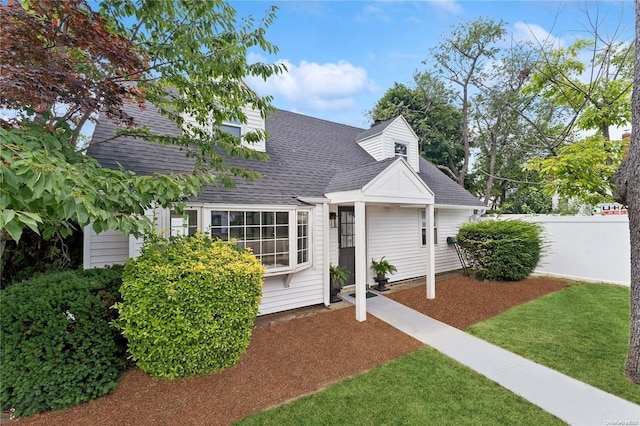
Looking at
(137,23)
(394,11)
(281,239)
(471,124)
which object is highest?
(471,124)

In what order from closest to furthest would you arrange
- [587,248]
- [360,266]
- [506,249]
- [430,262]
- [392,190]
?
[360,266] < [392,190] < [430,262] < [506,249] < [587,248]

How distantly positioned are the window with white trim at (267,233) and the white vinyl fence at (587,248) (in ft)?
31.1

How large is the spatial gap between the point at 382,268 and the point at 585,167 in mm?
5389

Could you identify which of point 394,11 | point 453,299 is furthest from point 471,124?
point 453,299

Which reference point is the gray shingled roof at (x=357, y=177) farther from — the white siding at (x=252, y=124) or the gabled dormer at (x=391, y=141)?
the gabled dormer at (x=391, y=141)

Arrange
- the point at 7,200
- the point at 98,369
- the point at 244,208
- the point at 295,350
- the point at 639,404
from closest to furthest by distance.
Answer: the point at 7,200, the point at 639,404, the point at 98,369, the point at 295,350, the point at 244,208

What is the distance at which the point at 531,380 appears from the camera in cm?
385

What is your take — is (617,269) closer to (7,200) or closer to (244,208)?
(244,208)

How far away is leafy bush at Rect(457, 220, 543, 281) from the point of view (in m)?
8.92

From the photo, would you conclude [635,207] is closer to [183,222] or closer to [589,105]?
[589,105]

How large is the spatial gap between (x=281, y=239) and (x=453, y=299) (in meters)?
5.08

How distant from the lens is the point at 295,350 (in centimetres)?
482

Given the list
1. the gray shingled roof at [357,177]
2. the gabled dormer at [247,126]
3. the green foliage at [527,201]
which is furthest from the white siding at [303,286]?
the green foliage at [527,201]

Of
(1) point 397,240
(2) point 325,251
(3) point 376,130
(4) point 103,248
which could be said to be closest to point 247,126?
(2) point 325,251
